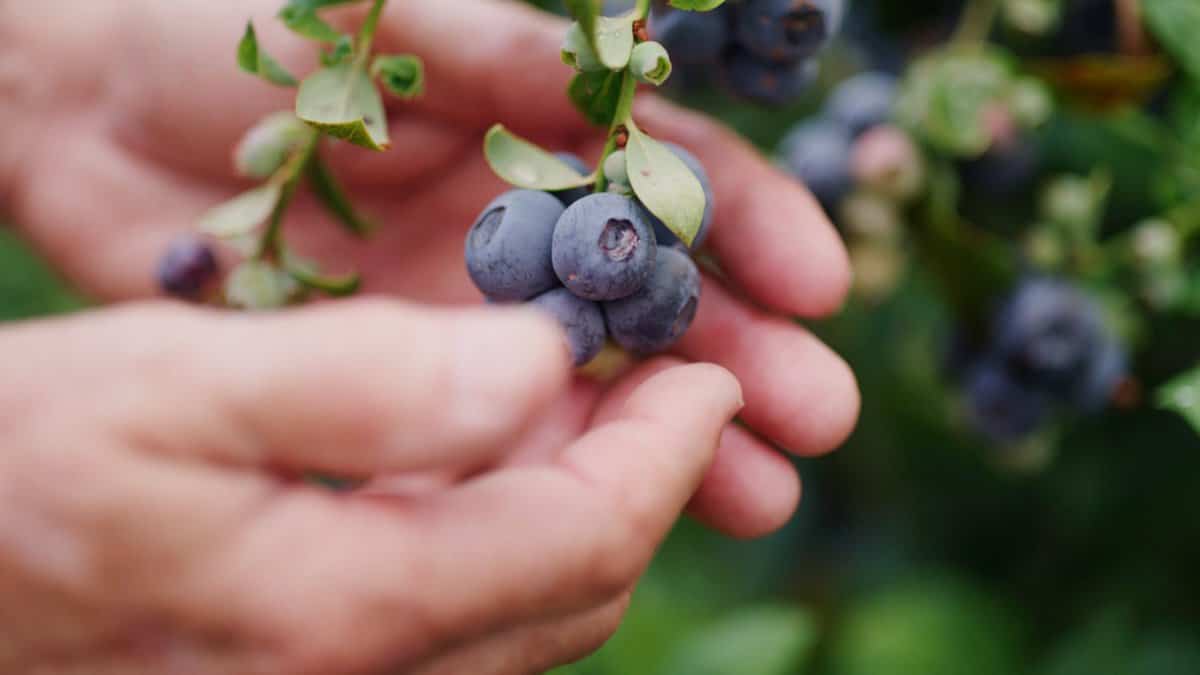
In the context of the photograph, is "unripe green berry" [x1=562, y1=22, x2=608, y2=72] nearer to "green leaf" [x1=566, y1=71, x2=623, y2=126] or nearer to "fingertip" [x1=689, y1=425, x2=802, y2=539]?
"green leaf" [x1=566, y1=71, x2=623, y2=126]

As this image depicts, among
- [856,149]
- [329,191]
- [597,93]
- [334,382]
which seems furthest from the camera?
[856,149]

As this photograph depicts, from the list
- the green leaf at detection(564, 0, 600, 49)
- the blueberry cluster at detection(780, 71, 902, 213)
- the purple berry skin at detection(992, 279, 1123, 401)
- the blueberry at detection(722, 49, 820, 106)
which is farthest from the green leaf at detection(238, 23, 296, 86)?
the purple berry skin at detection(992, 279, 1123, 401)

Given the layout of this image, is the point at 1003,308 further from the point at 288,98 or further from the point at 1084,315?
the point at 288,98

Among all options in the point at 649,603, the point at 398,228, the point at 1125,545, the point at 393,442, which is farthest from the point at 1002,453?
the point at 393,442

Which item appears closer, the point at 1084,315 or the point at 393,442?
the point at 393,442

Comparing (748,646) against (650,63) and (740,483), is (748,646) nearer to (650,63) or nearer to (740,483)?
(740,483)

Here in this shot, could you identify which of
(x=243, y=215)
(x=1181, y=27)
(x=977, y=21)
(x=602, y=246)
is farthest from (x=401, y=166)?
(x=1181, y=27)
